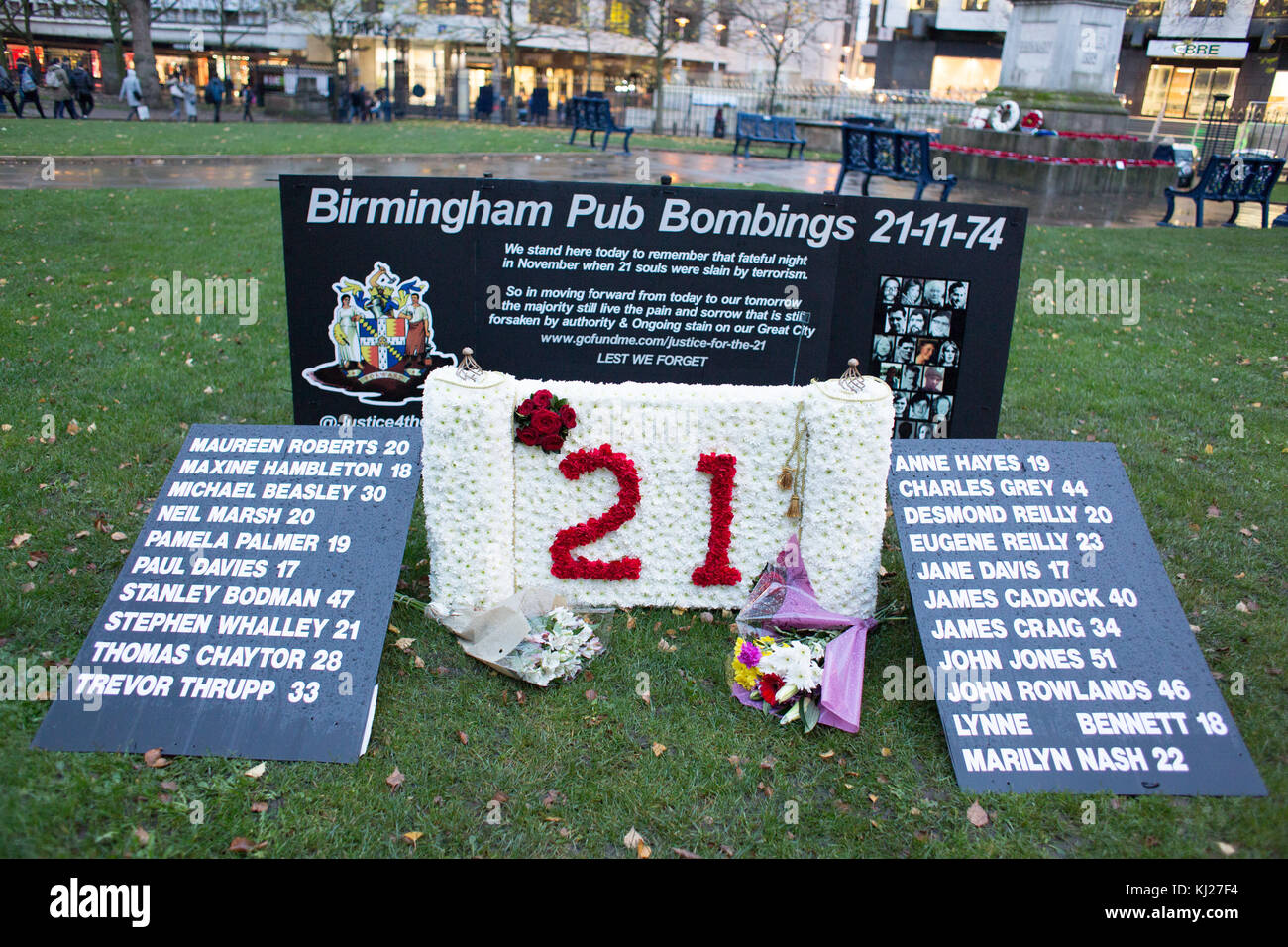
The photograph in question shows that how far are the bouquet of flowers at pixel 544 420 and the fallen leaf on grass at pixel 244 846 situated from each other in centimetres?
217

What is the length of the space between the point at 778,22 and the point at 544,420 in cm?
6050

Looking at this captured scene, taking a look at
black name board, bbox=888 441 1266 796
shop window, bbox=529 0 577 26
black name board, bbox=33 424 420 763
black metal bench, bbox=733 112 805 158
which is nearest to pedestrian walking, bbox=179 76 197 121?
black metal bench, bbox=733 112 805 158

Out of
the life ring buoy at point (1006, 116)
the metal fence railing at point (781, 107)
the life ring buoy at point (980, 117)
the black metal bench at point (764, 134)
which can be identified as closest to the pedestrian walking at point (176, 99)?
the metal fence railing at point (781, 107)

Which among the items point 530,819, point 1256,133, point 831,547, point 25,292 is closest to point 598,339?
point 831,547

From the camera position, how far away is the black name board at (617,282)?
226 inches

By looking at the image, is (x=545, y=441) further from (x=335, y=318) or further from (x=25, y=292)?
(x=25, y=292)

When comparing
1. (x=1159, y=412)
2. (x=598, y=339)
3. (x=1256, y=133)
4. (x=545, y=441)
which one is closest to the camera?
(x=545, y=441)

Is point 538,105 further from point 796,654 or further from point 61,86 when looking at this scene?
point 796,654

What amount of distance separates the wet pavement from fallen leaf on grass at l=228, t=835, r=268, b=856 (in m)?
14.0

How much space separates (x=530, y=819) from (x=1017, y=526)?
9.19 ft

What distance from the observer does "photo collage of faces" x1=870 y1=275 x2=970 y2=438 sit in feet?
19.6

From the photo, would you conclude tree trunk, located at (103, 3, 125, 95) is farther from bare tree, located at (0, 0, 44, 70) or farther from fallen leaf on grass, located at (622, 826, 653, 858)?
fallen leaf on grass, located at (622, 826, 653, 858)

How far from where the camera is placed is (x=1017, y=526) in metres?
4.78

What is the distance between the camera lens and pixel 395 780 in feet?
12.7
